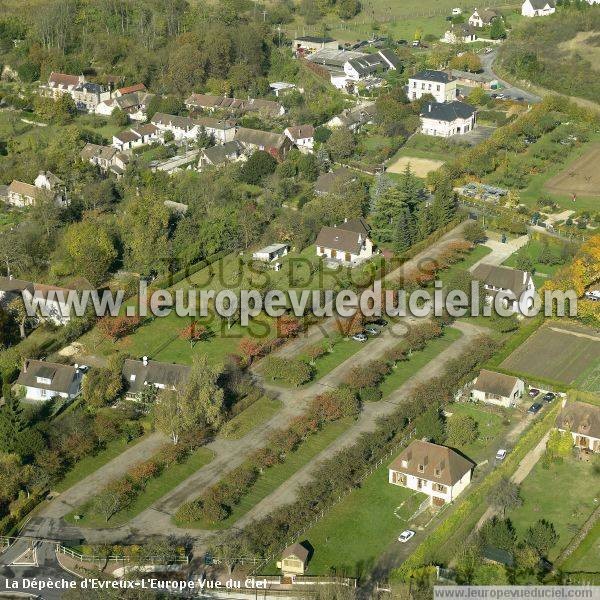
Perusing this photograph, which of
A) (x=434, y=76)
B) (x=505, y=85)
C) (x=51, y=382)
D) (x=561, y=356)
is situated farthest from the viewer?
(x=505, y=85)

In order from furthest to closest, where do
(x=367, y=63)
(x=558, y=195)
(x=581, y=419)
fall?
(x=367, y=63) < (x=558, y=195) < (x=581, y=419)

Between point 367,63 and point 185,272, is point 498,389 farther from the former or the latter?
point 367,63

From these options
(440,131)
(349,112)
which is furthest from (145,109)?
(440,131)

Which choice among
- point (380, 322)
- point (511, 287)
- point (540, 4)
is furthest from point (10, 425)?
point (540, 4)

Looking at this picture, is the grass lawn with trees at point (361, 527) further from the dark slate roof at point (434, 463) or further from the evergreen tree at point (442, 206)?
the evergreen tree at point (442, 206)

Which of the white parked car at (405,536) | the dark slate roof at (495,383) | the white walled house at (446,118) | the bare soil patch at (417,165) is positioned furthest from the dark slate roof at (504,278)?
the white walled house at (446,118)

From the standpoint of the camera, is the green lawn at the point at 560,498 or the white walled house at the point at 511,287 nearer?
the green lawn at the point at 560,498

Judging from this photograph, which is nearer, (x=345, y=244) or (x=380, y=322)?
(x=380, y=322)
